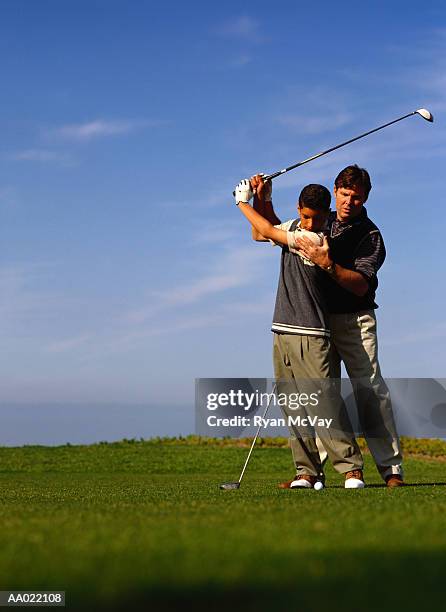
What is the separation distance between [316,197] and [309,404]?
178cm

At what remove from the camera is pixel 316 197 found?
762 cm

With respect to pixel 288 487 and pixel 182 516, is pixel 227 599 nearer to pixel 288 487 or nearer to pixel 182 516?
pixel 182 516

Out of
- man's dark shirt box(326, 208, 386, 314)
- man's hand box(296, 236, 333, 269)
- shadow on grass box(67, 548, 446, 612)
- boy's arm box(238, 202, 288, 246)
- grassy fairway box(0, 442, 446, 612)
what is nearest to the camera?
shadow on grass box(67, 548, 446, 612)

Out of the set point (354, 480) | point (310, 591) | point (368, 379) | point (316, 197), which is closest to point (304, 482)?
point (354, 480)

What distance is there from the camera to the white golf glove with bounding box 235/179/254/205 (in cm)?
809

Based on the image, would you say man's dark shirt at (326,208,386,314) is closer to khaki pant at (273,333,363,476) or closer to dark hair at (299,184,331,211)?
dark hair at (299,184,331,211)

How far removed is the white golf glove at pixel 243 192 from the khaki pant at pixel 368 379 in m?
1.35

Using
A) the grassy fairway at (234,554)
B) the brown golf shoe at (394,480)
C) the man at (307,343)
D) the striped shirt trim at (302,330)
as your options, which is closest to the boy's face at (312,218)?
the man at (307,343)

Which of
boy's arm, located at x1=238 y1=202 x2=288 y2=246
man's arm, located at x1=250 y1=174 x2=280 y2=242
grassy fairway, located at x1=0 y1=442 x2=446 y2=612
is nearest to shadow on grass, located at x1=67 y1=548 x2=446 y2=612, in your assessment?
grassy fairway, located at x1=0 y1=442 x2=446 y2=612

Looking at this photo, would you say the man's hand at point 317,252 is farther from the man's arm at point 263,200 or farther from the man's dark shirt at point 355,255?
the man's arm at point 263,200

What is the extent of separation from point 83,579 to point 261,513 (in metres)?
1.80

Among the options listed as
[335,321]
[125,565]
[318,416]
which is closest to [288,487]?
[318,416]

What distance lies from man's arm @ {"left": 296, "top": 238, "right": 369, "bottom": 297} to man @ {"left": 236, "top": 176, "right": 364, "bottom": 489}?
10cm

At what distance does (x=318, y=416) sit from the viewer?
7613mm
